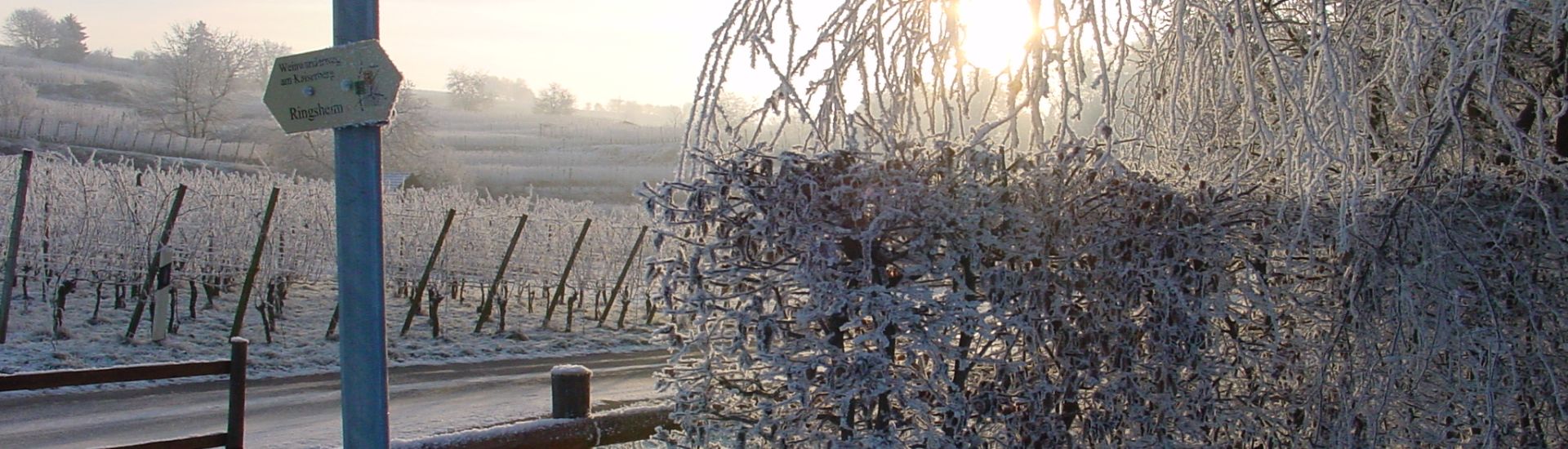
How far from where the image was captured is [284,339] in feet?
43.5

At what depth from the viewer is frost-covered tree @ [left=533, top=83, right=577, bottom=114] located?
322 ft

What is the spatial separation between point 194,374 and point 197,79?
63366 mm

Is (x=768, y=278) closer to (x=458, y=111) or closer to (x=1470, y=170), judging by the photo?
(x=1470, y=170)

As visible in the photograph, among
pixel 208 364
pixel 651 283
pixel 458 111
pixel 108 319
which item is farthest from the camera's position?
pixel 458 111

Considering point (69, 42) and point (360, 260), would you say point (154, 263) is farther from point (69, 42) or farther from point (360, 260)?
point (69, 42)

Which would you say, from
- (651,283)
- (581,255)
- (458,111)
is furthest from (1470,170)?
(458,111)

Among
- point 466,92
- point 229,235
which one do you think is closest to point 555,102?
point 466,92

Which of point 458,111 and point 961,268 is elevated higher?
point 458,111

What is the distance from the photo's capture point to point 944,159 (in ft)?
8.05

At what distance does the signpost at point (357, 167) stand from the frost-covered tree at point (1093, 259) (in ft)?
1.99

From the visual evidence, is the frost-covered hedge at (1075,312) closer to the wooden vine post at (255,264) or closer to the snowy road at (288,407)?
the snowy road at (288,407)

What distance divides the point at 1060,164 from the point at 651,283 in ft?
3.27

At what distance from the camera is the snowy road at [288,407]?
817 cm

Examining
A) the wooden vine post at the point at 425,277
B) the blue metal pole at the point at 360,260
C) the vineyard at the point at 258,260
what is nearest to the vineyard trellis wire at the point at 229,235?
the vineyard at the point at 258,260
